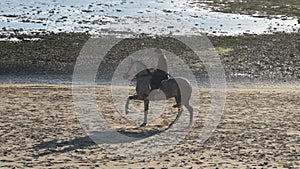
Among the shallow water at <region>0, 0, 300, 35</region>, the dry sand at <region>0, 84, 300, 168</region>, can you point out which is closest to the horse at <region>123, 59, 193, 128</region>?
the dry sand at <region>0, 84, 300, 168</region>

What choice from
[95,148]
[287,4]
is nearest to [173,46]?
[95,148]

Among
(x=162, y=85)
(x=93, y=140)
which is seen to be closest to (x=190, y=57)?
(x=162, y=85)

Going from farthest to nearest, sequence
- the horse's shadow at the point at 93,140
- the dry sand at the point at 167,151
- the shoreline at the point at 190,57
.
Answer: the shoreline at the point at 190,57 → the horse's shadow at the point at 93,140 → the dry sand at the point at 167,151

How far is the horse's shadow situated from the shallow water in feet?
104

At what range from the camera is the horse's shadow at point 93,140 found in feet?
53.7

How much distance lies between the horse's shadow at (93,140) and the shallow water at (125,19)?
31.8 metres

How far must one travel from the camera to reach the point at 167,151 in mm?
16375

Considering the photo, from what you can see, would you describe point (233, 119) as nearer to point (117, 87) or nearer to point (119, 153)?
point (119, 153)

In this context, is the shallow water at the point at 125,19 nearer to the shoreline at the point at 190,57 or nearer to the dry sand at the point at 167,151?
the shoreline at the point at 190,57

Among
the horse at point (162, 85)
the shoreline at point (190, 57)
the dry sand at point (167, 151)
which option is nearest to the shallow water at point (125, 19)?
the shoreline at point (190, 57)

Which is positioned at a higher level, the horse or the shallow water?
the shallow water

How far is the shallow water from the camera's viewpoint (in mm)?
53969

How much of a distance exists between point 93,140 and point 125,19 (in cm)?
4670

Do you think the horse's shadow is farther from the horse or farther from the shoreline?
the shoreline
